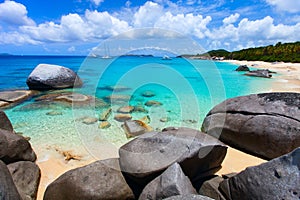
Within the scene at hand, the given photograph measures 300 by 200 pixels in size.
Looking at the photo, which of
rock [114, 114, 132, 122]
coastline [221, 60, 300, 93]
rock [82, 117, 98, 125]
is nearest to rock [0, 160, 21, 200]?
rock [82, 117, 98, 125]

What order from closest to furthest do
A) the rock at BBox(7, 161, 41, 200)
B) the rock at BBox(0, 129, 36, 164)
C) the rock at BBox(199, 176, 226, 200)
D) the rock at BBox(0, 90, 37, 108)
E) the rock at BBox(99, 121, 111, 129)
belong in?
1. the rock at BBox(199, 176, 226, 200)
2. the rock at BBox(7, 161, 41, 200)
3. the rock at BBox(0, 129, 36, 164)
4. the rock at BBox(99, 121, 111, 129)
5. the rock at BBox(0, 90, 37, 108)

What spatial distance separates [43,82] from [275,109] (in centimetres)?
1087

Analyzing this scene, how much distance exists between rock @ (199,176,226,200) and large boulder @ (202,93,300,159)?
56.7 inches

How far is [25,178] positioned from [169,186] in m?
2.10

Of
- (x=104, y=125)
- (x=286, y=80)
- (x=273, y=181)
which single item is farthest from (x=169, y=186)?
(x=286, y=80)

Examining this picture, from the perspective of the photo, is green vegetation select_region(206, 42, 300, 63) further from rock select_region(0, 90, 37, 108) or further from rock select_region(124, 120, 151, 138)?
rock select_region(0, 90, 37, 108)

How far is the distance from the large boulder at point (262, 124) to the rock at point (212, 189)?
1.44 m

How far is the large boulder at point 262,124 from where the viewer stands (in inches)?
136

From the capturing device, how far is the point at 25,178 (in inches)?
114

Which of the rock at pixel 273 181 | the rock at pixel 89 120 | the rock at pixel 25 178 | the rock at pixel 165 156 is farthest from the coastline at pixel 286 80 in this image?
the rock at pixel 25 178

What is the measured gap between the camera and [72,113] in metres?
7.14

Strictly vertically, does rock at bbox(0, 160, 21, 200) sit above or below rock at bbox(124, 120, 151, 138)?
above

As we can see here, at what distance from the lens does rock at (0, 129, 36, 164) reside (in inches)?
116

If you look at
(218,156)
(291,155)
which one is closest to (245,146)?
(218,156)
